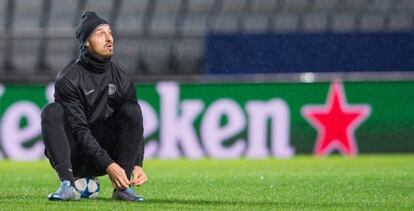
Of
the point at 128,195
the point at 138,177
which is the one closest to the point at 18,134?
the point at 128,195

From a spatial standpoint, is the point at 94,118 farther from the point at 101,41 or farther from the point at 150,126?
the point at 150,126

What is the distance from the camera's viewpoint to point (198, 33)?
48.1ft

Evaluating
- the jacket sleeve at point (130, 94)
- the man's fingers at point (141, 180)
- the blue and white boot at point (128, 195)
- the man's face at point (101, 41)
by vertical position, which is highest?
the man's face at point (101, 41)

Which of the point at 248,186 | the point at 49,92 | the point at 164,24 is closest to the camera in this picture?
the point at 248,186

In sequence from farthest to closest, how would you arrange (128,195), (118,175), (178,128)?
1. (178,128)
2. (128,195)
3. (118,175)

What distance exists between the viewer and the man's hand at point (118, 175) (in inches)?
263

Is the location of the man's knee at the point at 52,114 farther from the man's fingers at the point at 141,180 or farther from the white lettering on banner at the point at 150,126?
the white lettering on banner at the point at 150,126

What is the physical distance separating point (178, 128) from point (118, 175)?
277 inches

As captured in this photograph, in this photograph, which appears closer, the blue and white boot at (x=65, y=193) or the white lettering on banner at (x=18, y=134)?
the blue and white boot at (x=65, y=193)

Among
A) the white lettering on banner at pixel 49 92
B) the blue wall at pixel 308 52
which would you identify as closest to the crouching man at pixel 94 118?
the white lettering on banner at pixel 49 92

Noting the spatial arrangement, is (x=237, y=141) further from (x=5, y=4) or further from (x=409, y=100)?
(x=5, y=4)

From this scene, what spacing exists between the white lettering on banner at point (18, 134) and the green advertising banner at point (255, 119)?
0.01 meters

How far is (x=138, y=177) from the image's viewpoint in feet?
22.6

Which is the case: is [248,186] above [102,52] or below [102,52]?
below
